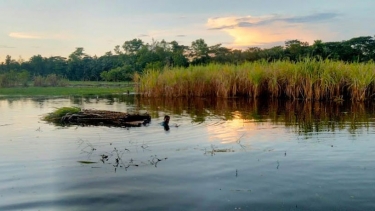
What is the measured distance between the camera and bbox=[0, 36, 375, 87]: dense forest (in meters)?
47.8

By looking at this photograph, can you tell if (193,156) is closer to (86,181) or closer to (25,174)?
(86,181)

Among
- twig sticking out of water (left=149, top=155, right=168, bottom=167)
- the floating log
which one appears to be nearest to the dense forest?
the floating log

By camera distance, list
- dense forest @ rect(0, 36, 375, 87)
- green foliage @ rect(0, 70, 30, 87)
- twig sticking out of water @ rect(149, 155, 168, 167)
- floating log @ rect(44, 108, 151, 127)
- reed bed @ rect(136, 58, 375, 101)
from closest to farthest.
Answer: twig sticking out of water @ rect(149, 155, 168, 167)
floating log @ rect(44, 108, 151, 127)
reed bed @ rect(136, 58, 375, 101)
green foliage @ rect(0, 70, 30, 87)
dense forest @ rect(0, 36, 375, 87)

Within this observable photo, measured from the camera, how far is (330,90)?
2264 cm

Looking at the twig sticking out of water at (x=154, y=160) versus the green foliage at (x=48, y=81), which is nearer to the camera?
the twig sticking out of water at (x=154, y=160)

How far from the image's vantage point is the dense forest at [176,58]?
157ft

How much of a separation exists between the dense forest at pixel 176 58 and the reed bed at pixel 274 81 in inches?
604

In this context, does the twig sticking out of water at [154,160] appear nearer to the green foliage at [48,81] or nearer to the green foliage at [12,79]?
the green foliage at [12,79]

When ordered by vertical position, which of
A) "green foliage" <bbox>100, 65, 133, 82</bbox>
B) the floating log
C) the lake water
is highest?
"green foliage" <bbox>100, 65, 133, 82</bbox>

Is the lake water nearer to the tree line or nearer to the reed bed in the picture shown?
the reed bed

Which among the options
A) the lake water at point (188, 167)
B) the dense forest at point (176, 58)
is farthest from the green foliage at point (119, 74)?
the lake water at point (188, 167)

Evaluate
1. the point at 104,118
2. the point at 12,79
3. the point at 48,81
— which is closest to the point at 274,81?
the point at 104,118

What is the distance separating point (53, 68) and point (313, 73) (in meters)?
52.6

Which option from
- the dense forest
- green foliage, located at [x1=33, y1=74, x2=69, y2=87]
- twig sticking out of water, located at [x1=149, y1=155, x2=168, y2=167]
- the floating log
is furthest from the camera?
the dense forest
